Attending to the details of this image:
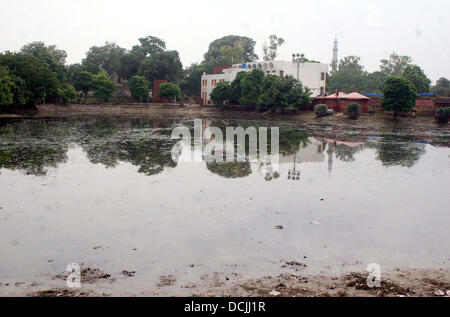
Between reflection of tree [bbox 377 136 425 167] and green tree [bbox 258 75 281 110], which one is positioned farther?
green tree [bbox 258 75 281 110]

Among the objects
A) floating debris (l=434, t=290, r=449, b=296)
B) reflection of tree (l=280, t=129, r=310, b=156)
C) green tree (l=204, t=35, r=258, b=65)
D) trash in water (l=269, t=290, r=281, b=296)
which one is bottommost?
floating debris (l=434, t=290, r=449, b=296)

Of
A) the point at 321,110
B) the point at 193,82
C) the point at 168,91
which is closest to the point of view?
the point at 321,110

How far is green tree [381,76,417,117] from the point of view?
46.3 meters

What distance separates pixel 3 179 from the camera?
15.8 metres

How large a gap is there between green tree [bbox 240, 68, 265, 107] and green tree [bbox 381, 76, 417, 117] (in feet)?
65.5

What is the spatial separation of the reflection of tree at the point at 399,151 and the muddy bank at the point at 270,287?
47.1 feet

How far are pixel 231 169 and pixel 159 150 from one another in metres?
6.69

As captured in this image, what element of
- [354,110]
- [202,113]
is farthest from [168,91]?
[354,110]

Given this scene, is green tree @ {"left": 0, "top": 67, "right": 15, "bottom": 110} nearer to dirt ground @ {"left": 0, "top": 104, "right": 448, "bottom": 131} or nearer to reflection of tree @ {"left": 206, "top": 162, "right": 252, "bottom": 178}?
dirt ground @ {"left": 0, "top": 104, "right": 448, "bottom": 131}

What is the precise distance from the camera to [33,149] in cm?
2336

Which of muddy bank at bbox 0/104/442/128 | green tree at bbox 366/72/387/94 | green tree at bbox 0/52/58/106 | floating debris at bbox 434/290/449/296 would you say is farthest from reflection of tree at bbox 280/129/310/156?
green tree at bbox 366/72/387/94

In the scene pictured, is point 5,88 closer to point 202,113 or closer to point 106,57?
point 202,113
